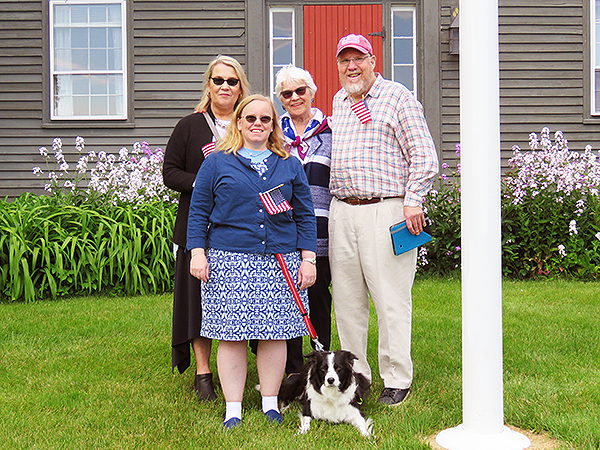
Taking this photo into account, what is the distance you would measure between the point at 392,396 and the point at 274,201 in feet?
4.04

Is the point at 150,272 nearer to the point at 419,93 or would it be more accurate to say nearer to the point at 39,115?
the point at 39,115

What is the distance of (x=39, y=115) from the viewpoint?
8.60 metres

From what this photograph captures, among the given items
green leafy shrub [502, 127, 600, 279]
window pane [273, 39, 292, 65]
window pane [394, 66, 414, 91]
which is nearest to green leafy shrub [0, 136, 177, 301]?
window pane [273, 39, 292, 65]

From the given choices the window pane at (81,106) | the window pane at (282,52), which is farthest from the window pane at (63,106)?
the window pane at (282,52)

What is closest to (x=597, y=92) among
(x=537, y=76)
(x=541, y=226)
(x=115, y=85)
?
(x=537, y=76)

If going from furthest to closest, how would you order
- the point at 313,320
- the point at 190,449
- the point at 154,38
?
the point at 154,38, the point at 313,320, the point at 190,449

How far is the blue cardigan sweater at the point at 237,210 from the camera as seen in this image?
2.91 m

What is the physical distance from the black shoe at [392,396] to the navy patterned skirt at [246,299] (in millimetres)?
671

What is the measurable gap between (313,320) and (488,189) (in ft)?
4.80

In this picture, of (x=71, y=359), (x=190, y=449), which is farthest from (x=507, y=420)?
(x=71, y=359)

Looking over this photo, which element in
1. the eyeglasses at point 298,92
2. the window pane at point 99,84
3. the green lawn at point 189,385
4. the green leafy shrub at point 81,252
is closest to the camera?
the green lawn at point 189,385

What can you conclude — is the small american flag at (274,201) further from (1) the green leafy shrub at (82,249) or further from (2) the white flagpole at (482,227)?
(1) the green leafy shrub at (82,249)

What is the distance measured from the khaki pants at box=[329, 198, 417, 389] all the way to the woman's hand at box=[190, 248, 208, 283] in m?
0.78

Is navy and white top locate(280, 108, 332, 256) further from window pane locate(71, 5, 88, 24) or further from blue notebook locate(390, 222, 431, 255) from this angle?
window pane locate(71, 5, 88, 24)
